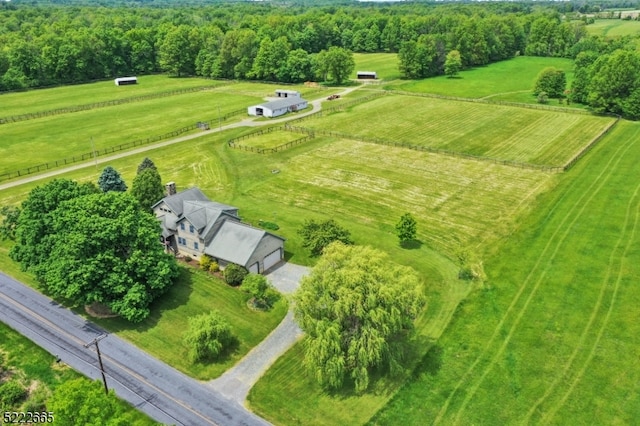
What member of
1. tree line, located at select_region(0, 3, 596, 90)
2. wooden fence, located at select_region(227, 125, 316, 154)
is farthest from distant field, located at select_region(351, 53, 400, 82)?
wooden fence, located at select_region(227, 125, 316, 154)

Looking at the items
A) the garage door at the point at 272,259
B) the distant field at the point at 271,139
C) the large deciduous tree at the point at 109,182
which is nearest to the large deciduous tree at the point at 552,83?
the distant field at the point at 271,139

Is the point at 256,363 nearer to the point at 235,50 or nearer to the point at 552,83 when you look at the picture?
the point at 552,83

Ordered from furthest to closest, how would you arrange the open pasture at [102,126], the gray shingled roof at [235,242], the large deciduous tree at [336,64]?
the large deciduous tree at [336,64] → the open pasture at [102,126] → the gray shingled roof at [235,242]

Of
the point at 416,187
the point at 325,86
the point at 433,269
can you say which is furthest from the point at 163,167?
the point at 325,86

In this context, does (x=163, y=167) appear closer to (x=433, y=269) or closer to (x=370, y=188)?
(x=370, y=188)

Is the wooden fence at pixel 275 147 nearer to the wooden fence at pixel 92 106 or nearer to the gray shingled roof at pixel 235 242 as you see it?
the gray shingled roof at pixel 235 242

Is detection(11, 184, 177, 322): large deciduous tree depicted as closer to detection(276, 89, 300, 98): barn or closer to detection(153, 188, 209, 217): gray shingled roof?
detection(153, 188, 209, 217): gray shingled roof
